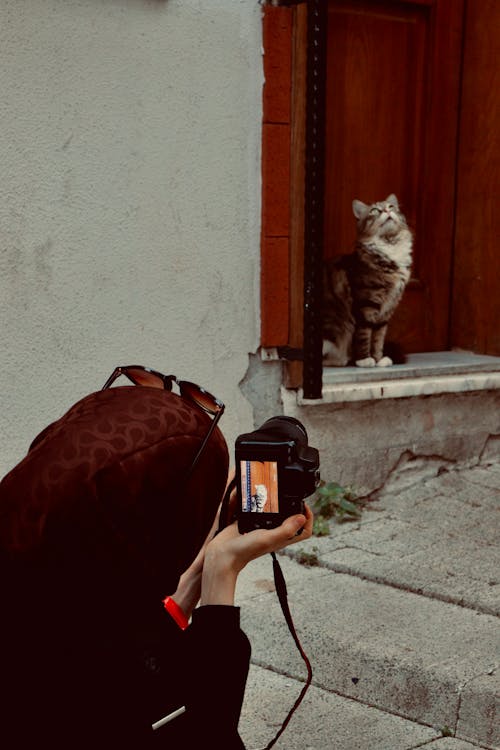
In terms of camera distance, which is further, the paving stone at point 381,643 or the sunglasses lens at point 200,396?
the paving stone at point 381,643

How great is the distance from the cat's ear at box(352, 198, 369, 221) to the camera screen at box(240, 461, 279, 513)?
10.6ft

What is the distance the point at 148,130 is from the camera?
3.58 metres

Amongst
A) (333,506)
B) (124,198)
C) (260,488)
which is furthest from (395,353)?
(260,488)

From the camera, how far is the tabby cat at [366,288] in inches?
178

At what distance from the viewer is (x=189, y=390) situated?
1.41m

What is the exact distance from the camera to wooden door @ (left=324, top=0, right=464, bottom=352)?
4.61 m

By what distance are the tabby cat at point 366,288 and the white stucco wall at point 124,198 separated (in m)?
0.76

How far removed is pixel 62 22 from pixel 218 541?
241cm

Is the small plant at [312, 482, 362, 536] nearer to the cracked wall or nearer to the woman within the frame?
the cracked wall

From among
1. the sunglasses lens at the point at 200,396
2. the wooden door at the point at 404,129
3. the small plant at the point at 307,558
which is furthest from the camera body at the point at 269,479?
the wooden door at the point at 404,129

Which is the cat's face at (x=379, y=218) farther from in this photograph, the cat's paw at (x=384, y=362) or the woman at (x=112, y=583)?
the woman at (x=112, y=583)

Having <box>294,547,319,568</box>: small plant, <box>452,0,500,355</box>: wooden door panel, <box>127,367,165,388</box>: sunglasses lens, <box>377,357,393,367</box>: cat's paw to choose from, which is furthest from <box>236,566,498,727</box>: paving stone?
<box>452,0,500,355</box>: wooden door panel

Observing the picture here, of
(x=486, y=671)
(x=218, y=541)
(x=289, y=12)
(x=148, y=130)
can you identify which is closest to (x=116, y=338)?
(x=148, y=130)

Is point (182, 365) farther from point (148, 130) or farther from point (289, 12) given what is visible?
point (289, 12)
